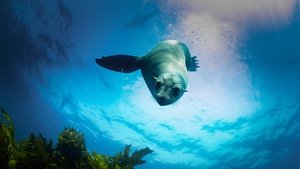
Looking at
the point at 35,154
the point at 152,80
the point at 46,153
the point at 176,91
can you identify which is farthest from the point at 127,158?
Result: the point at 176,91

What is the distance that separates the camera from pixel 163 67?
332cm

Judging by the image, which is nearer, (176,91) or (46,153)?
(176,91)

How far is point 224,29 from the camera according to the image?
1188 centimetres

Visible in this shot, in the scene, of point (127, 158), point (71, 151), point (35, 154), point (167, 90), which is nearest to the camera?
point (167, 90)

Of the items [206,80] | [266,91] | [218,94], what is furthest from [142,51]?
[266,91]

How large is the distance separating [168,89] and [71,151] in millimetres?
2199

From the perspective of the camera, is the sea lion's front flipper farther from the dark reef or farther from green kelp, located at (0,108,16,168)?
green kelp, located at (0,108,16,168)

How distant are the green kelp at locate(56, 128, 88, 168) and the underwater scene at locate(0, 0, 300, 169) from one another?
0.6 inches

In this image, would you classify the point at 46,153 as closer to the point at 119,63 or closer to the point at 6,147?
→ the point at 6,147

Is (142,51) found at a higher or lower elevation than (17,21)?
lower

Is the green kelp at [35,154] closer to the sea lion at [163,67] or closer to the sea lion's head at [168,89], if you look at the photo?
the sea lion at [163,67]

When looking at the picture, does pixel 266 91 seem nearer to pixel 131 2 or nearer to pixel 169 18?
pixel 169 18

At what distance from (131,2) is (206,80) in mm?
5591

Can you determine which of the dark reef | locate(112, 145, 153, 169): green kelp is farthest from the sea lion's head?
locate(112, 145, 153, 169): green kelp
